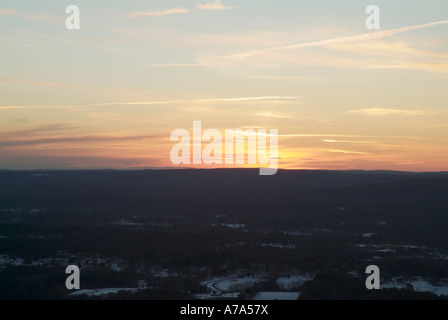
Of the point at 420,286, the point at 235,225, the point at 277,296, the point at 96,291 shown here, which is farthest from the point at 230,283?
the point at 235,225

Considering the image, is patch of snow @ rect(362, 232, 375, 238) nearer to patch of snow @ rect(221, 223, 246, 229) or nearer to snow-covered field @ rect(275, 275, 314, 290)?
patch of snow @ rect(221, 223, 246, 229)

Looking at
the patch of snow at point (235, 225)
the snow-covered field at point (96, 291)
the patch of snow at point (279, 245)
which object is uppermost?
the snow-covered field at point (96, 291)

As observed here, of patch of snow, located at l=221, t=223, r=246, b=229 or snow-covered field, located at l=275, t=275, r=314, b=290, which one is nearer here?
snow-covered field, located at l=275, t=275, r=314, b=290

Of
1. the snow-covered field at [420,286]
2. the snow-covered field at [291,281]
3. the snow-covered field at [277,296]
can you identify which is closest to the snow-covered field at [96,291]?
the snow-covered field at [277,296]

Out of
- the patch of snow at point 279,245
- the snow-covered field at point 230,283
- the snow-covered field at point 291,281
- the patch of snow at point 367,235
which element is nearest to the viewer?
the snow-covered field at point 230,283

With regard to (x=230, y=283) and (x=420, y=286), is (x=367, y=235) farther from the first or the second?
(x=230, y=283)

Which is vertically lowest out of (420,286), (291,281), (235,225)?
(235,225)

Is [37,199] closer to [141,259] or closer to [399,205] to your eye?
[399,205]

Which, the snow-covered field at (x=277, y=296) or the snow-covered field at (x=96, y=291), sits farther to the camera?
the snow-covered field at (x=96, y=291)

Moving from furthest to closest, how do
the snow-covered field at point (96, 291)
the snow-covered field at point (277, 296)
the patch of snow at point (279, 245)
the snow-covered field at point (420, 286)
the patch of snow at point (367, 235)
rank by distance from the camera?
the patch of snow at point (367, 235), the patch of snow at point (279, 245), the snow-covered field at point (420, 286), the snow-covered field at point (96, 291), the snow-covered field at point (277, 296)

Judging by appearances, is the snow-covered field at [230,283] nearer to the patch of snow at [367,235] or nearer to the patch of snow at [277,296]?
the patch of snow at [277,296]

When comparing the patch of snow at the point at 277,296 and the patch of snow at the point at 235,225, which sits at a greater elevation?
the patch of snow at the point at 277,296

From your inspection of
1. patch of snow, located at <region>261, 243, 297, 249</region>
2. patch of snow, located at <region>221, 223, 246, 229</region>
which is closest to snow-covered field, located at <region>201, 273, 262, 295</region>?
patch of snow, located at <region>261, 243, 297, 249</region>
